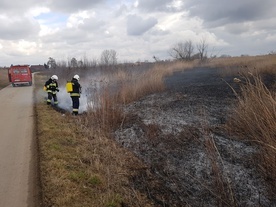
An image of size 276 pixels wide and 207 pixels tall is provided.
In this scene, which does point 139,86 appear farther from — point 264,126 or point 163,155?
point 264,126

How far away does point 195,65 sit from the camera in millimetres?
43969

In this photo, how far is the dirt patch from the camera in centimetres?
511

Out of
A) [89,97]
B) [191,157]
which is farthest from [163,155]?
[89,97]

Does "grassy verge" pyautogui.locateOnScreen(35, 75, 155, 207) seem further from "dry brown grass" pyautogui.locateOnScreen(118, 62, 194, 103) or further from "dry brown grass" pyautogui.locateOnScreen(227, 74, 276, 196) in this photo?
"dry brown grass" pyautogui.locateOnScreen(118, 62, 194, 103)

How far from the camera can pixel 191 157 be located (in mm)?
6820

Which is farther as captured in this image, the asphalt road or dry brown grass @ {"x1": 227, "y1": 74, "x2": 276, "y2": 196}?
dry brown grass @ {"x1": 227, "y1": 74, "x2": 276, "y2": 196}

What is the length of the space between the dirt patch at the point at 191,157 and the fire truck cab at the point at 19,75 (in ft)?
68.9

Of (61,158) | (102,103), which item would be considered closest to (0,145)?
(61,158)

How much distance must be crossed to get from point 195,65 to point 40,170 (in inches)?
1579

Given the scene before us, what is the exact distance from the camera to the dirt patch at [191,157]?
5.11m

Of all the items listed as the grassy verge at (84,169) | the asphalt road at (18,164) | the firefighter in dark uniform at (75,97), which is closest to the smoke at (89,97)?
the firefighter in dark uniform at (75,97)

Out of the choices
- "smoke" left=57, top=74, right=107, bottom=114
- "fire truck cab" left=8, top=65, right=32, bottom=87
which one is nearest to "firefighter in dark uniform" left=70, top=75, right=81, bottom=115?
"smoke" left=57, top=74, right=107, bottom=114

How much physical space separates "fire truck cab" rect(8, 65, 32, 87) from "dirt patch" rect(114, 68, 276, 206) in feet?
68.9

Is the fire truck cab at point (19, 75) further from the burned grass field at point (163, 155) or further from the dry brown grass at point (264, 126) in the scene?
the dry brown grass at point (264, 126)
